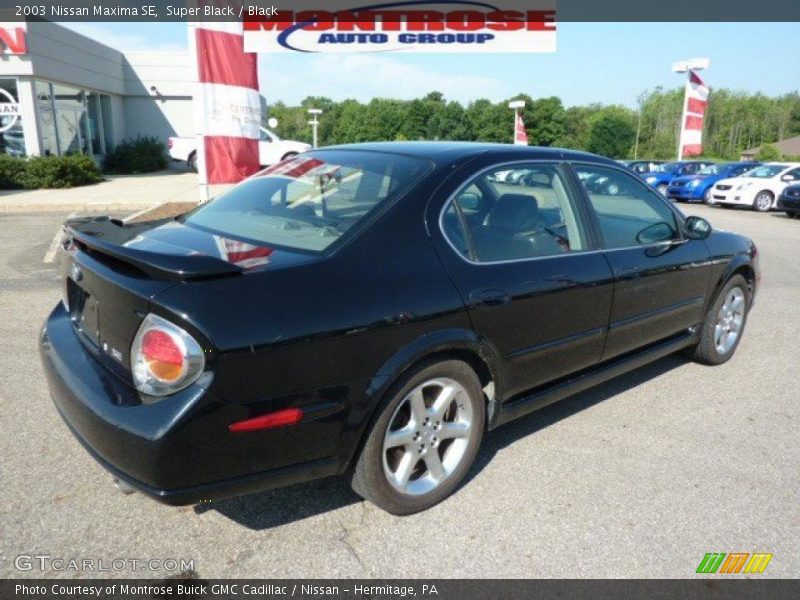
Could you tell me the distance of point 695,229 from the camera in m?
4.25

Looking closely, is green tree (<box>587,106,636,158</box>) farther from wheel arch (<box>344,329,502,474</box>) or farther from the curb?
wheel arch (<box>344,329,502,474</box>)

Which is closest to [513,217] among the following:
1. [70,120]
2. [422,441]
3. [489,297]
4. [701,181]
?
[489,297]

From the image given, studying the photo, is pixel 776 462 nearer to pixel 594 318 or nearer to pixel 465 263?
pixel 594 318

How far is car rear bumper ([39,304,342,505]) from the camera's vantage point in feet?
6.82

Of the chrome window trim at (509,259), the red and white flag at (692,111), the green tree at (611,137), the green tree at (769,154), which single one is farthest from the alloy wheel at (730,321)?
the green tree at (611,137)

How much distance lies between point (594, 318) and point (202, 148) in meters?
7.73

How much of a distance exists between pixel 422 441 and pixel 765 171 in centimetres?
2098

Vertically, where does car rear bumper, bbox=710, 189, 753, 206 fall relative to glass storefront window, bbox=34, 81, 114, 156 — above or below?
below

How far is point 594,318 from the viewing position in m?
3.44

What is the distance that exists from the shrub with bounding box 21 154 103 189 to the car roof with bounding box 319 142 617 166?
16.1 meters

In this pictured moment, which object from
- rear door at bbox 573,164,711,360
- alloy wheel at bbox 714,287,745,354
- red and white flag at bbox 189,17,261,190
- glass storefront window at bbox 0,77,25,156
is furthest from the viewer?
glass storefront window at bbox 0,77,25,156

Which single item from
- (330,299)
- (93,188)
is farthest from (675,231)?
(93,188)

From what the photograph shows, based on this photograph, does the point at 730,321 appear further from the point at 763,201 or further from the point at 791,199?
the point at 763,201

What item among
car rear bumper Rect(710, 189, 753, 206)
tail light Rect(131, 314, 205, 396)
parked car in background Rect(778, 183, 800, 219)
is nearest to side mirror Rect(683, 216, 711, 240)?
tail light Rect(131, 314, 205, 396)
